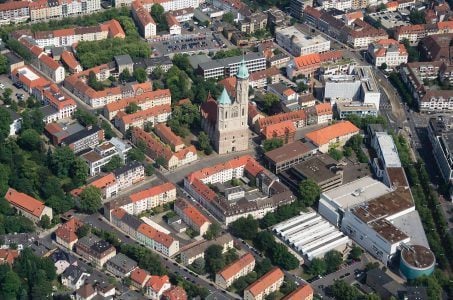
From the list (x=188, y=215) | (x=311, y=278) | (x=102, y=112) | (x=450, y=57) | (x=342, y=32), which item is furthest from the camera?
(x=342, y=32)

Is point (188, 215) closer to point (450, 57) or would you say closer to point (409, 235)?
point (409, 235)

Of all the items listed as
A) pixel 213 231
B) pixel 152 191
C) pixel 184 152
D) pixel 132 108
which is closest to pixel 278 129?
pixel 184 152

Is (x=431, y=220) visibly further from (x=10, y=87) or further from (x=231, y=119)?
(x=10, y=87)

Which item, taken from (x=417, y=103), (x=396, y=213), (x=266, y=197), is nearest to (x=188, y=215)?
(x=266, y=197)

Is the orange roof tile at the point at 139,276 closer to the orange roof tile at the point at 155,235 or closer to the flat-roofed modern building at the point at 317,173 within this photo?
the orange roof tile at the point at 155,235

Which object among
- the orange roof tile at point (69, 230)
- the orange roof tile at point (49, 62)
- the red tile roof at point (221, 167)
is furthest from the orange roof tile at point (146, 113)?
the orange roof tile at point (69, 230)

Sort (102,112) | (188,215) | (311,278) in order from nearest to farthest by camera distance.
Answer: (311,278) < (188,215) < (102,112)

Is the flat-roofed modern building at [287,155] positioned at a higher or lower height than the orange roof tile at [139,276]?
higher
